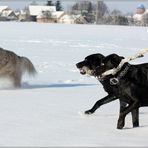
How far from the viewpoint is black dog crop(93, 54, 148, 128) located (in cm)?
614

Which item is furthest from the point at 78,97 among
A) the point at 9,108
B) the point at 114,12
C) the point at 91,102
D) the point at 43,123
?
the point at 114,12

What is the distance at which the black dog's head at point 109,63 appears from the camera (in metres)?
6.20

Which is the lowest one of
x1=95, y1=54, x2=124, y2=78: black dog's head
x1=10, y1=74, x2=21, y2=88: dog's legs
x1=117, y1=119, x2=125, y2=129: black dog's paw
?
x1=10, y1=74, x2=21, y2=88: dog's legs

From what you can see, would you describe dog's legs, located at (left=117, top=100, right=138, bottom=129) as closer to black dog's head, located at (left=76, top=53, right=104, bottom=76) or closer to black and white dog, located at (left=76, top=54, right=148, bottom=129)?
black and white dog, located at (left=76, top=54, right=148, bottom=129)

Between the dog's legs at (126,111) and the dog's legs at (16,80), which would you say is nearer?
the dog's legs at (126,111)

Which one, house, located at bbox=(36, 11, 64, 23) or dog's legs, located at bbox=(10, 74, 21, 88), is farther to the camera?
house, located at bbox=(36, 11, 64, 23)

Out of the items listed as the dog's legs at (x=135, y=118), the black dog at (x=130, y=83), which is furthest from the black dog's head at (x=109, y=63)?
the dog's legs at (x=135, y=118)

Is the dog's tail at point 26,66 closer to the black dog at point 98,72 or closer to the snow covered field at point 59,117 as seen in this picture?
the snow covered field at point 59,117

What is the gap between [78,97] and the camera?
30.9 feet

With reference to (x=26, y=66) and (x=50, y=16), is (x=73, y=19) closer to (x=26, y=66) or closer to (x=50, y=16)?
(x=50, y=16)

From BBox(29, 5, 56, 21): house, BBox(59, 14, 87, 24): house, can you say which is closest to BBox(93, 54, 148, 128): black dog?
BBox(59, 14, 87, 24): house

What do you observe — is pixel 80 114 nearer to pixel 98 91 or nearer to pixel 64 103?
pixel 64 103

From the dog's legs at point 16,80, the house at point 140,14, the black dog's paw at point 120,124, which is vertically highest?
the black dog's paw at point 120,124

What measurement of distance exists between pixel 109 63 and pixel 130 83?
0.37 meters
